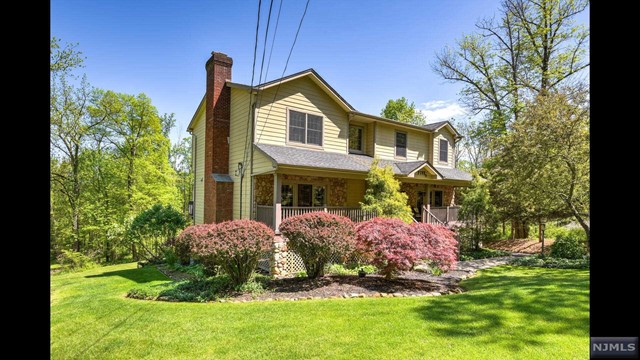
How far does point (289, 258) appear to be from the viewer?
10258 millimetres

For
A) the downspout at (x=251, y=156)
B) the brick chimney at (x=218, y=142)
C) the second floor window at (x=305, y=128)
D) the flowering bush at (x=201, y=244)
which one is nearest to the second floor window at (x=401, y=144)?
the second floor window at (x=305, y=128)

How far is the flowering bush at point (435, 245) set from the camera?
26.9 feet

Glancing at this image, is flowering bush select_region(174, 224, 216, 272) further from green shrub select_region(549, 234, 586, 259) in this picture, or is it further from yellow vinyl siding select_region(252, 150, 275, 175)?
green shrub select_region(549, 234, 586, 259)

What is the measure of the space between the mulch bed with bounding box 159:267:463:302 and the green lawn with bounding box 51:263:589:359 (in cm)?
60

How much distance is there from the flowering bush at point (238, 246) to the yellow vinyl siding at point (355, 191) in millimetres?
6896

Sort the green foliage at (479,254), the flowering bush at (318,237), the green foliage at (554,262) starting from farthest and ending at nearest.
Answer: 1. the green foliage at (479,254)
2. the green foliage at (554,262)
3. the flowering bush at (318,237)

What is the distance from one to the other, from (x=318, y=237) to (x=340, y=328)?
3.31m

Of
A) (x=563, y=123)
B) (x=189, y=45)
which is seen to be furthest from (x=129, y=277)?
(x=563, y=123)

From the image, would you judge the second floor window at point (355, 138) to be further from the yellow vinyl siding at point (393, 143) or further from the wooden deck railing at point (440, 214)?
the wooden deck railing at point (440, 214)

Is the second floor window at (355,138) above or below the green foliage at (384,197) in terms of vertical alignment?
above

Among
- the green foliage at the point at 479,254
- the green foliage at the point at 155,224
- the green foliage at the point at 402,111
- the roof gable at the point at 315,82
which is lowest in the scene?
the green foliage at the point at 479,254

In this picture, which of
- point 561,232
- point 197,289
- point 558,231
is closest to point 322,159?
point 197,289
